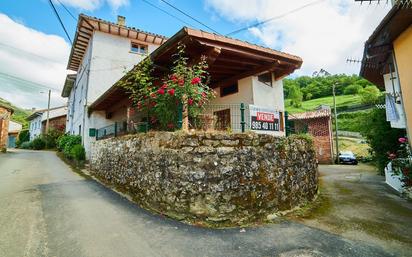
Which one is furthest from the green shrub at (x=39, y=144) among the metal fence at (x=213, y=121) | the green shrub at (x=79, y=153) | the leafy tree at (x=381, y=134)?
the leafy tree at (x=381, y=134)

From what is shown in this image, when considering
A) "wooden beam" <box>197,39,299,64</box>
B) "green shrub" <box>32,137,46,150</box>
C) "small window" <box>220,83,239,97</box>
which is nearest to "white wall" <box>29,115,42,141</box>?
"green shrub" <box>32,137,46,150</box>

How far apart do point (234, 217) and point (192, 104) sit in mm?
2891

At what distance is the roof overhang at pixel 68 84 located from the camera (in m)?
19.6

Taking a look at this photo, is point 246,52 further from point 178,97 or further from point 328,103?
point 328,103

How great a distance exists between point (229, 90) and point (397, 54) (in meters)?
5.71

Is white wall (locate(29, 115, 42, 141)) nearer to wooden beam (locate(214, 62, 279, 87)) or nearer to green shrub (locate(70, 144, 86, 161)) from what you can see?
green shrub (locate(70, 144, 86, 161))

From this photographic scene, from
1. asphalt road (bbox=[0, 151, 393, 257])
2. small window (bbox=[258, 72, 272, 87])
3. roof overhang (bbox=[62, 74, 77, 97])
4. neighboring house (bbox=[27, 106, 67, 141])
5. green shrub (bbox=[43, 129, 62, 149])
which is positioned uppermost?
roof overhang (bbox=[62, 74, 77, 97])

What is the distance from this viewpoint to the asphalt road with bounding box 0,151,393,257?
12.3 feet

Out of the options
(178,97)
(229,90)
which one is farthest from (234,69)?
(178,97)

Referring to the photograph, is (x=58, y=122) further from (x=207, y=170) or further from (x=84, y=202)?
(x=207, y=170)

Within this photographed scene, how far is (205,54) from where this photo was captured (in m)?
6.55

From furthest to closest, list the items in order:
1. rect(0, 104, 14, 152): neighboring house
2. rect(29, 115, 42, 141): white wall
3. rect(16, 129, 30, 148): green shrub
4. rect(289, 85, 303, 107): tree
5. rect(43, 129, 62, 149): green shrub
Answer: rect(289, 85, 303, 107): tree, rect(16, 129, 30, 148): green shrub, rect(29, 115, 42, 141): white wall, rect(43, 129, 62, 149): green shrub, rect(0, 104, 14, 152): neighboring house

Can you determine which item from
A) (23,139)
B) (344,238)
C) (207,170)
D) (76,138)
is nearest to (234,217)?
(207,170)

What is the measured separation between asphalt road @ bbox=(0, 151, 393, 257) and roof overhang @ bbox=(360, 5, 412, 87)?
18.8 ft
